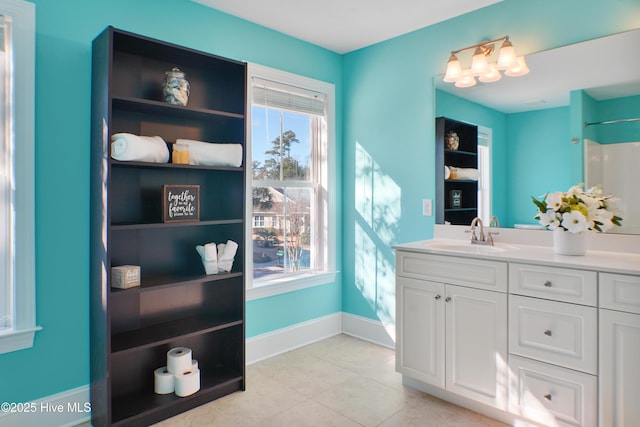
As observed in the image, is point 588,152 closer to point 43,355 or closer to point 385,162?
point 385,162

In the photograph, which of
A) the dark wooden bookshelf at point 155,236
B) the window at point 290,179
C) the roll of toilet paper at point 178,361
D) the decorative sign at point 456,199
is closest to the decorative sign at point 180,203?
the dark wooden bookshelf at point 155,236

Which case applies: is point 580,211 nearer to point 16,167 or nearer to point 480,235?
point 480,235

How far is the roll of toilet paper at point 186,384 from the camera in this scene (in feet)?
7.68

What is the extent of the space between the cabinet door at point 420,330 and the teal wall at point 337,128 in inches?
28.2

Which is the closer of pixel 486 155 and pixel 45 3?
pixel 45 3

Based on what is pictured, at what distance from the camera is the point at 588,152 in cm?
231

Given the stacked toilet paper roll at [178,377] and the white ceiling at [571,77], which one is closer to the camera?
the white ceiling at [571,77]

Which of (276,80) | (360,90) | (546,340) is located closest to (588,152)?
(546,340)

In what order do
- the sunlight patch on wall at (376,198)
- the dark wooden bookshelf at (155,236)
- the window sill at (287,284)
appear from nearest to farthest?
1. the dark wooden bookshelf at (155,236)
2. the window sill at (287,284)
3. the sunlight patch on wall at (376,198)

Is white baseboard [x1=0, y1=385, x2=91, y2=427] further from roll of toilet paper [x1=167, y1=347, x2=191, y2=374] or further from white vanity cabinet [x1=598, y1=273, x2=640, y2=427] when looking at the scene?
white vanity cabinet [x1=598, y1=273, x2=640, y2=427]

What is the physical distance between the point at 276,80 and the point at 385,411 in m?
2.44

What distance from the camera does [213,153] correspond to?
2.45 m

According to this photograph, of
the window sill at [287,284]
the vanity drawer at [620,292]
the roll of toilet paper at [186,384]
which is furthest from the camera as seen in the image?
the window sill at [287,284]

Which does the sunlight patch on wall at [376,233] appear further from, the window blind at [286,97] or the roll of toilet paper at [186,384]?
the roll of toilet paper at [186,384]
